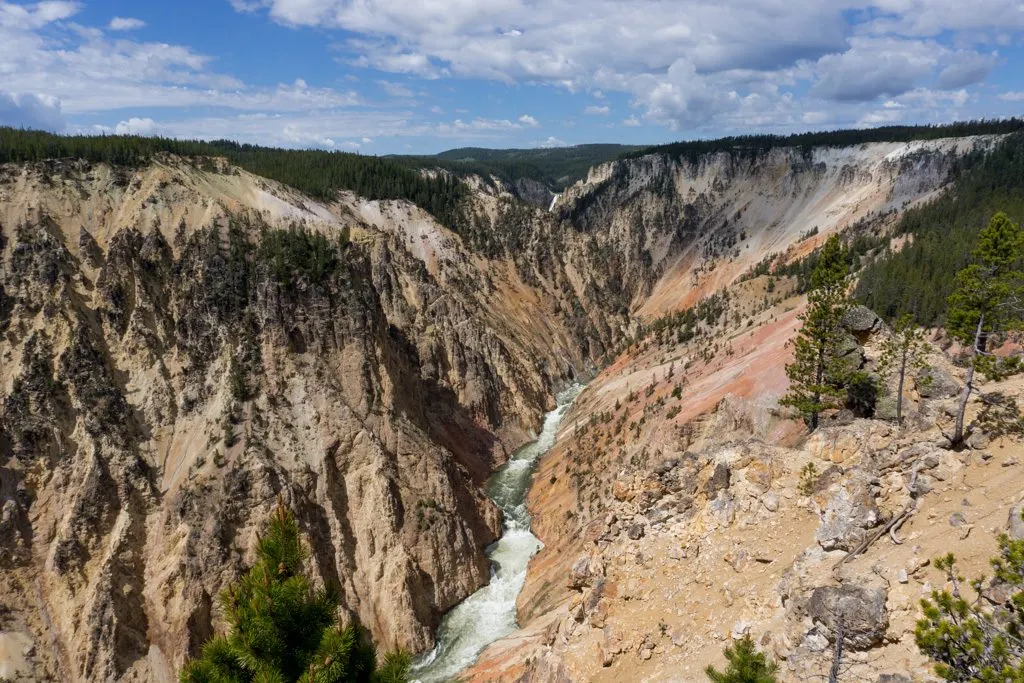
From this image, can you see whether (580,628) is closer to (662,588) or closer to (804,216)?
(662,588)

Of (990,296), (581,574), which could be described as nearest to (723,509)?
(581,574)

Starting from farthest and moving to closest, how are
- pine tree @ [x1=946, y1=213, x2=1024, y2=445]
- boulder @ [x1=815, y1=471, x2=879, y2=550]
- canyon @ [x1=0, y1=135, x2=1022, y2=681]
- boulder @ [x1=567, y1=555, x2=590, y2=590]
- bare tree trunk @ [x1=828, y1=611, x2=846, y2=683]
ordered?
pine tree @ [x1=946, y1=213, x2=1024, y2=445] < boulder @ [x1=567, y1=555, x2=590, y2=590] < canyon @ [x1=0, y1=135, x2=1022, y2=681] < boulder @ [x1=815, y1=471, x2=879, y2=550] < bare tree trunk @ [x1=828, y1=611, x2=846, y2=683]

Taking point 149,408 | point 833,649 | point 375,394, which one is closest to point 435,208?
point 375,394

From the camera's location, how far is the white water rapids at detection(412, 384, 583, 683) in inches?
1125

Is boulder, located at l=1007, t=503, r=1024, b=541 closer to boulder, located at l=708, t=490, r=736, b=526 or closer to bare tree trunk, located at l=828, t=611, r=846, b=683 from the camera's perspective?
bare tree trunk, located at l=828, t=611, r=846, b=683

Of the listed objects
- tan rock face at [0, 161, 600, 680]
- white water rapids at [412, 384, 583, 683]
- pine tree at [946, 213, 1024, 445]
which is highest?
pine tree at [946, 213, 1024, 445]

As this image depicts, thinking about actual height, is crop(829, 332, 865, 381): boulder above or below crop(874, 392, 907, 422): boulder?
above

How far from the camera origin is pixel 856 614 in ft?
33.8

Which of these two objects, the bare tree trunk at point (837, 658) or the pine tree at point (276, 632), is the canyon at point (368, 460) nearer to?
the bare tree trunk at point (837, 658)

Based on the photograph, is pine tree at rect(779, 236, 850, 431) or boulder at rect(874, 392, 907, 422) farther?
pine tree at rect(779, 236, 850, 431)

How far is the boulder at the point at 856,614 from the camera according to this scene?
10.1 meters

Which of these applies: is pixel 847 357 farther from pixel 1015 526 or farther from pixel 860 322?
pixel 1015 526

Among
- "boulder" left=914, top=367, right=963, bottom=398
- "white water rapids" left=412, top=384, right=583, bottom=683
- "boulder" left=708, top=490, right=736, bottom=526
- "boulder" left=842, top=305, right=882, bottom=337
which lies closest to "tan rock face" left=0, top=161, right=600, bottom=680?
"white water rapids" left=412, top=384, right=583, bottom=683

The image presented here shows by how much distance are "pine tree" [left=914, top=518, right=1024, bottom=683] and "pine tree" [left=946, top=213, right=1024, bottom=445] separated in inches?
475
